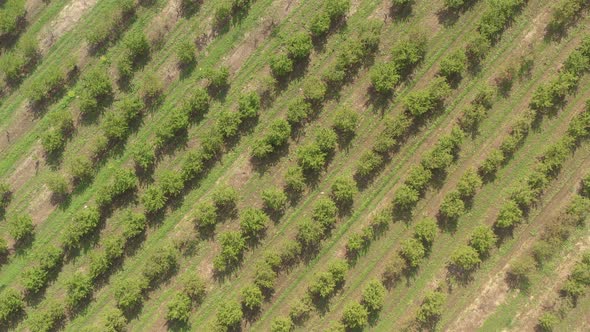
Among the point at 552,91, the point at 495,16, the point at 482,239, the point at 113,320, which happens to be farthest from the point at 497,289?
the point at 113,320

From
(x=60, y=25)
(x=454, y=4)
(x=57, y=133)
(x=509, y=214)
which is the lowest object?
(x=57, y=133)

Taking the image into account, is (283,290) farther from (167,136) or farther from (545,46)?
(545,46)

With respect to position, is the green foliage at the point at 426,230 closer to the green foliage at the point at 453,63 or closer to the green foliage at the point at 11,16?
the green foliage at the point at 453,63

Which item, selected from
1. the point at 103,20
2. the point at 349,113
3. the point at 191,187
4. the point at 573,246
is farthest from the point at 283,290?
the point at 103,20

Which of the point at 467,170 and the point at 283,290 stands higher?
the point at 467,170

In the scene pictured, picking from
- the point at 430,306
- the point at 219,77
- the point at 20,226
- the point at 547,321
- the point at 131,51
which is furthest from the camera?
the point at 131,51

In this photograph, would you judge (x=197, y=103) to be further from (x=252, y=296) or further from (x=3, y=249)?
(x=3, y=249)

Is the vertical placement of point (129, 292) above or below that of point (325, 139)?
below
